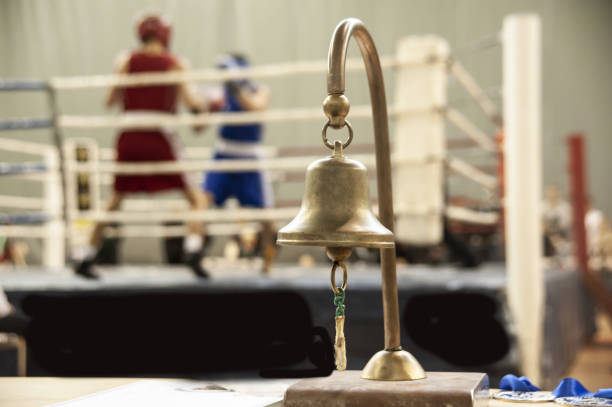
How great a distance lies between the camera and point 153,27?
9.87ft

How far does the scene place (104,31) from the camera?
10328 mm

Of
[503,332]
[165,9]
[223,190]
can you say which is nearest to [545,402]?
[503,332]

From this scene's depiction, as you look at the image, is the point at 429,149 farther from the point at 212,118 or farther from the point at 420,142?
the point at 212,118

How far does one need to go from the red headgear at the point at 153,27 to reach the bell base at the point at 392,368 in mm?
2398

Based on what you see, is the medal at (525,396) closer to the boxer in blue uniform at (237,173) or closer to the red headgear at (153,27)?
the red headgear at (153,27)

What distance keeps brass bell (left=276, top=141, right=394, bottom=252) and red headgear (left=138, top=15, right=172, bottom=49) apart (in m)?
2.38

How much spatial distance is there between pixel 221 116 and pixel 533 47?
107cm

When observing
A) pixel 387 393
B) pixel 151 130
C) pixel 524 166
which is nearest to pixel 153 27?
pixel 151 130

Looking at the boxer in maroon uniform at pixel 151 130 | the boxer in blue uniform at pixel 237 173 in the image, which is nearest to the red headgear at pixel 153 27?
the boxer in maroon uniform at pixel 151 130

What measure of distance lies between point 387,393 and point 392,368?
72 millimetres

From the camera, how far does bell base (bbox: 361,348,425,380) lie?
82 cm

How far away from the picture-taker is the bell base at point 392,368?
822 mm

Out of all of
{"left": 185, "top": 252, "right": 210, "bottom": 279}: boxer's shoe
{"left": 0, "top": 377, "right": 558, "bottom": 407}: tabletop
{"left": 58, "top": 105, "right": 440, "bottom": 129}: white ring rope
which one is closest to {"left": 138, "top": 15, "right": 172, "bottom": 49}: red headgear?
{"left": 58, "top": 105, "right": 440, "bottom": 129}: white ring rope

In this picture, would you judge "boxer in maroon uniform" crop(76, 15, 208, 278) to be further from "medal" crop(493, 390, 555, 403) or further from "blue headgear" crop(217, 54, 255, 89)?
"medal" crop(493, 390, 555, 403)
